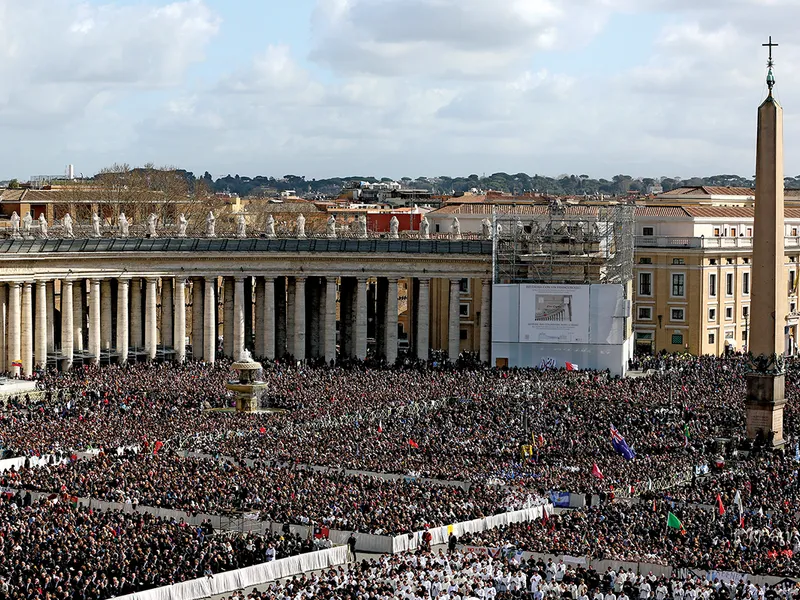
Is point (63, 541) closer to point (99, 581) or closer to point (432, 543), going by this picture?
point (99, 581)

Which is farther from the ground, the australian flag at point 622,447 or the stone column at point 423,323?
the stone column at point 423,323

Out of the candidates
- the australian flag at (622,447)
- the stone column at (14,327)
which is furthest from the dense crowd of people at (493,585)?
the stone column at (14,327)

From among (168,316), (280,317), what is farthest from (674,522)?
(280,317)

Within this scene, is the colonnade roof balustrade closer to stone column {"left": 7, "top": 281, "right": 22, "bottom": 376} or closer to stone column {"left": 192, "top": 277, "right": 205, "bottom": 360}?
stone column {"left": 192, "top": 277, "right": 205, "bottom": 360}

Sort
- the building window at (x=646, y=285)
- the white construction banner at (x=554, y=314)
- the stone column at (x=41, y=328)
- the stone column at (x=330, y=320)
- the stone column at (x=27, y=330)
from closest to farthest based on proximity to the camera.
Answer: the white construction banner at (x=554, y=314)
the stone column at (x=27, y=330)
the stone column at (x=41, y=328)
the stone column at (x=330, y=320)
the building window at (x=646, y=285)

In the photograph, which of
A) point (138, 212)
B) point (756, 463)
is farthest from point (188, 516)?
point (138, 212)

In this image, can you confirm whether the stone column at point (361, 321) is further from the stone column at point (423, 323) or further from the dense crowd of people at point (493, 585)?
the dense crowd of people at point (493, 585)

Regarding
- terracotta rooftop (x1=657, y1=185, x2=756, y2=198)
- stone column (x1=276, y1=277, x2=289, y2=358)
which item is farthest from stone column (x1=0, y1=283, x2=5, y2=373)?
terracotta rooftop (x1=657, y1=185, x2=756, y2=198)

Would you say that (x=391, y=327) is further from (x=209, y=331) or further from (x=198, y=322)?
(x=198, y=322)
